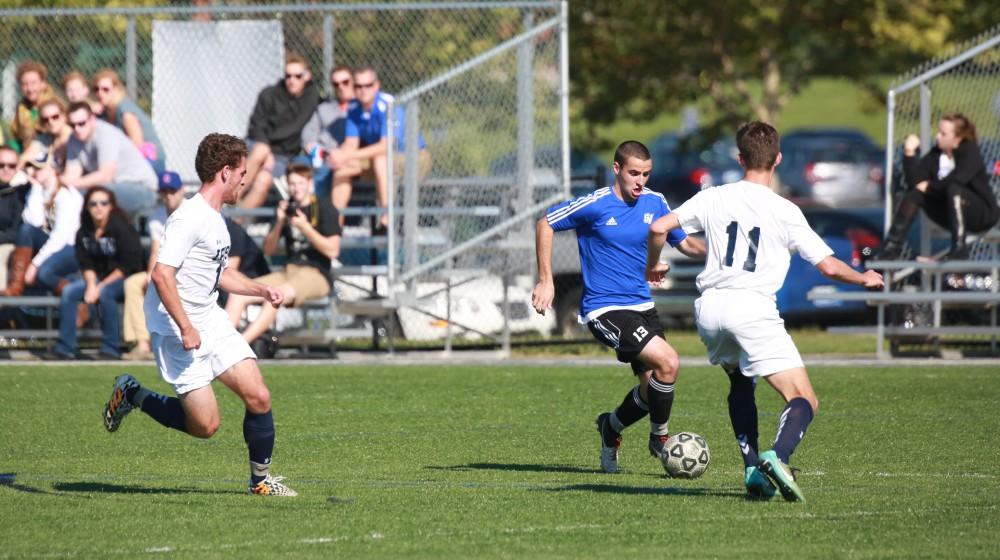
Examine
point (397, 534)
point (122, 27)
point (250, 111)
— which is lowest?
point (397, 534)

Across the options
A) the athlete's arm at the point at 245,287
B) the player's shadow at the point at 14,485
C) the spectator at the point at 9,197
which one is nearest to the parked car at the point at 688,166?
the spectator at the point at 9,197

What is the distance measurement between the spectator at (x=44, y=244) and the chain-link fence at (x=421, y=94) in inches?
72.2

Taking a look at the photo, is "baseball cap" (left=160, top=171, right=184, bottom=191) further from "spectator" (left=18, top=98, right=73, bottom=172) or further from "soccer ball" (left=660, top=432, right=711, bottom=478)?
"soccer ball" (left=660, top=432, right=711, bottom=478)

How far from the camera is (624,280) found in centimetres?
891

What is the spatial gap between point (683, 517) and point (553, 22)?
970 cm

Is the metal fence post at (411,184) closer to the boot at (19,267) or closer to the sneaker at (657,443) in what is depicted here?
the boot at (19,267)

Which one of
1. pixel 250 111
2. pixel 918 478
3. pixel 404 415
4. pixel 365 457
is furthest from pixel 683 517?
pixel 250 111

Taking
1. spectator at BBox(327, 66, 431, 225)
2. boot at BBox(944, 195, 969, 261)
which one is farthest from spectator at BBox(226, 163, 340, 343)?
boot at BBox(944, 195, 969, 261)

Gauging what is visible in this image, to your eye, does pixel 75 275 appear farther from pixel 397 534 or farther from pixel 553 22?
pixel 397 534

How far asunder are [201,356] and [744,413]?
271cm

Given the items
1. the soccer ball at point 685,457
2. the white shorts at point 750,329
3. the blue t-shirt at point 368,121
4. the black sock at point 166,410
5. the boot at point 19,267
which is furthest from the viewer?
the blue t-shirt at point 368,121

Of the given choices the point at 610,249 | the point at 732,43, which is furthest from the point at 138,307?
the point at 732,43

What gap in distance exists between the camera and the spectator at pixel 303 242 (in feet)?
49.1

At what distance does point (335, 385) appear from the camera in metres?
13.5
